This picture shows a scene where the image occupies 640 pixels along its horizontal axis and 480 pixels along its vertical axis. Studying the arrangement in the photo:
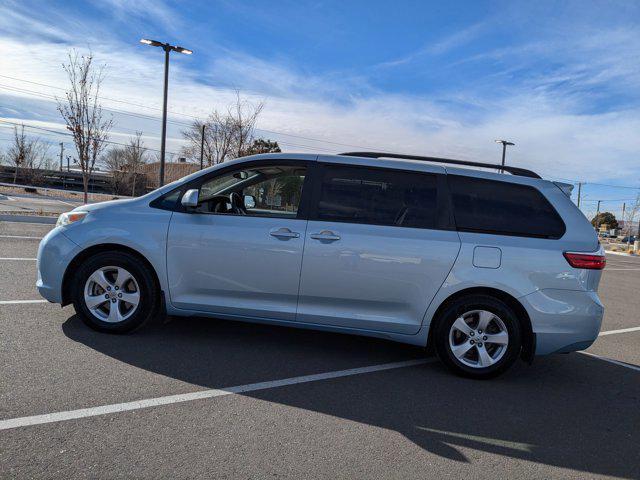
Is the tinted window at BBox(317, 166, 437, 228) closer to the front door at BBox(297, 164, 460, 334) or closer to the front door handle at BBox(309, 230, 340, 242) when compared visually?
the front door at BBox(297, 164, 460, 334)

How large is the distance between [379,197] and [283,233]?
0.91m

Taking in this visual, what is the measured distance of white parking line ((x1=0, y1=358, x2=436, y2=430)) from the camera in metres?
3.12

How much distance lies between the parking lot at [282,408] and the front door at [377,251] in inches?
20.8

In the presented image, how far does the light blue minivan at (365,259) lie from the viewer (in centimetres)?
442

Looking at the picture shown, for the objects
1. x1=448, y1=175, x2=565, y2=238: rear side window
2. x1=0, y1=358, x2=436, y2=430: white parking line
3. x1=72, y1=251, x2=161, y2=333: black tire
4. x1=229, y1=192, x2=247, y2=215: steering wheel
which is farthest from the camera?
x1=229, y1=192, x2=247, y2=215: steering wheel

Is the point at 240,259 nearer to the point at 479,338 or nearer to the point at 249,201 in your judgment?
the point at 249,201

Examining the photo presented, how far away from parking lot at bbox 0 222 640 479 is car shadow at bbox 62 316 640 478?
16mm

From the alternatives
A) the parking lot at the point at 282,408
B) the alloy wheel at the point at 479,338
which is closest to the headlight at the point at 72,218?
the parking lot at the point at 282,408

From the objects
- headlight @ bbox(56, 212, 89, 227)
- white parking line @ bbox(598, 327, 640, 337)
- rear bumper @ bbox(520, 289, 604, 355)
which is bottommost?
white parking line @ bbox(598, 327, 640, 337)

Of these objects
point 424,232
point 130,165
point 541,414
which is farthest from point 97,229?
point 130,165

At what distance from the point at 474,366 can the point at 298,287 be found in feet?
5.48

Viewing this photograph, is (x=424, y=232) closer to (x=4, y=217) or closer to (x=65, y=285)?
(x=65, y=285)

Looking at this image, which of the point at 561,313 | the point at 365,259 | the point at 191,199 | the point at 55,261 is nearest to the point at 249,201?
the point at 191,199

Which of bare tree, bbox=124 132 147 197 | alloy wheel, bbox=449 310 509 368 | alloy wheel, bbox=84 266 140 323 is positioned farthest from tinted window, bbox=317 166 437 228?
bare tree, bbox=124 132 147 197
